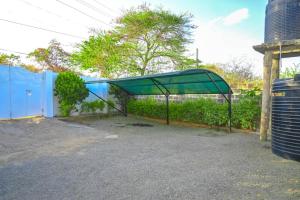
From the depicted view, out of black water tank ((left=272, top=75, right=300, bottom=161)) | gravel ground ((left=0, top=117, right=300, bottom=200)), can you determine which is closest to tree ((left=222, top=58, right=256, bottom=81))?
gravel ground ((left=0, top=117, right=300, bottom=200))

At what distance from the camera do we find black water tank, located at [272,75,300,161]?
1765 mm

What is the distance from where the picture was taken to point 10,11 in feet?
39.5

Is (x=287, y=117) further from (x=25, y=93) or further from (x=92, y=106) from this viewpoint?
(x=92, y=106)

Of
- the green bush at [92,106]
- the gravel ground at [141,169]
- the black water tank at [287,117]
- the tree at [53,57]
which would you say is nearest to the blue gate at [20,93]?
the gravel ground at [141,169]

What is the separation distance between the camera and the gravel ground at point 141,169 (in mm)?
2641

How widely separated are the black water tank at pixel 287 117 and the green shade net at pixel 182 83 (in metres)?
4.20

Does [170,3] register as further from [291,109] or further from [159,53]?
[291,109]

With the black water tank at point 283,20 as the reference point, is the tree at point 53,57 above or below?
above

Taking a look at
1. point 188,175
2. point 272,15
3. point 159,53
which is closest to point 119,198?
point 188,175

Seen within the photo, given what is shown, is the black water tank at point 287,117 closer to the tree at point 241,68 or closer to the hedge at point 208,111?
the hedge at point 208,111

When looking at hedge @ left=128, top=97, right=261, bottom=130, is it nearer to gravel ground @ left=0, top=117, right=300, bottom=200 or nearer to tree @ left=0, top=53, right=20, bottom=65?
gravel ground @ left=0, top=117, right=300, bottom=200

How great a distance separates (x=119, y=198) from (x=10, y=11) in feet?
43.3

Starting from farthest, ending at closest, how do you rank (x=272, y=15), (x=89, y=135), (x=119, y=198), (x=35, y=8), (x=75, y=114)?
(x=35, y=8), (x=75, y=114), (x=89, y=135), (x=272, y=15), (x=119, y=198)

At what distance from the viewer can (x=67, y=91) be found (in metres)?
8.52
